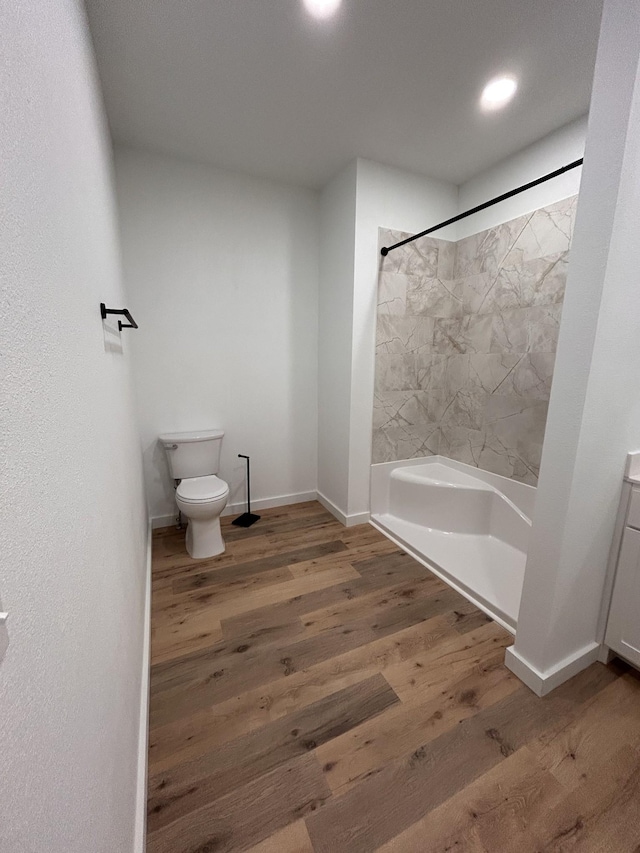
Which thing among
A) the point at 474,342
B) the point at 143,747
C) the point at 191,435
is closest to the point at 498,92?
the point at 474,342

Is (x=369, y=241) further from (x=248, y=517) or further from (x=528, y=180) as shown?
(x=248, y=517)

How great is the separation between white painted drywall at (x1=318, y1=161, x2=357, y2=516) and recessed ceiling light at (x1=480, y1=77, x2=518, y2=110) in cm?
80

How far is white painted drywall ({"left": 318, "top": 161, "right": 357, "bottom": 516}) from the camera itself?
2436 mm

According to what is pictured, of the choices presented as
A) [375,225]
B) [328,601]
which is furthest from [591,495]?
[375,225]

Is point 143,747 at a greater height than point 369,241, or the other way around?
point 369,241

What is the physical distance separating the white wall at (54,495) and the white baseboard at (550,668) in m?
1.42

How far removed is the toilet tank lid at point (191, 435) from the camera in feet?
7.86

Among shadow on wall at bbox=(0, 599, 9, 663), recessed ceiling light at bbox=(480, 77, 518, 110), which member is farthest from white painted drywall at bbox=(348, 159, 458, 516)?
shadow on wall at bbox=(0, 599, 9, 663)

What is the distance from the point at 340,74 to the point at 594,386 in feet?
5.83

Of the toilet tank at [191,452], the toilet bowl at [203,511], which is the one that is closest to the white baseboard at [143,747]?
the toilet bowl at [203,511]

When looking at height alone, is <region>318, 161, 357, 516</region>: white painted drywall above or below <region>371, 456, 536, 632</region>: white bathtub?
above

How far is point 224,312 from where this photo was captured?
2.59 meters

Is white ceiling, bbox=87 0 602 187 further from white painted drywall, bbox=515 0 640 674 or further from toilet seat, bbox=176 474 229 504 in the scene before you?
toilet seat, bbox=176 474 229 504

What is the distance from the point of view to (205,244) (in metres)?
2.45
